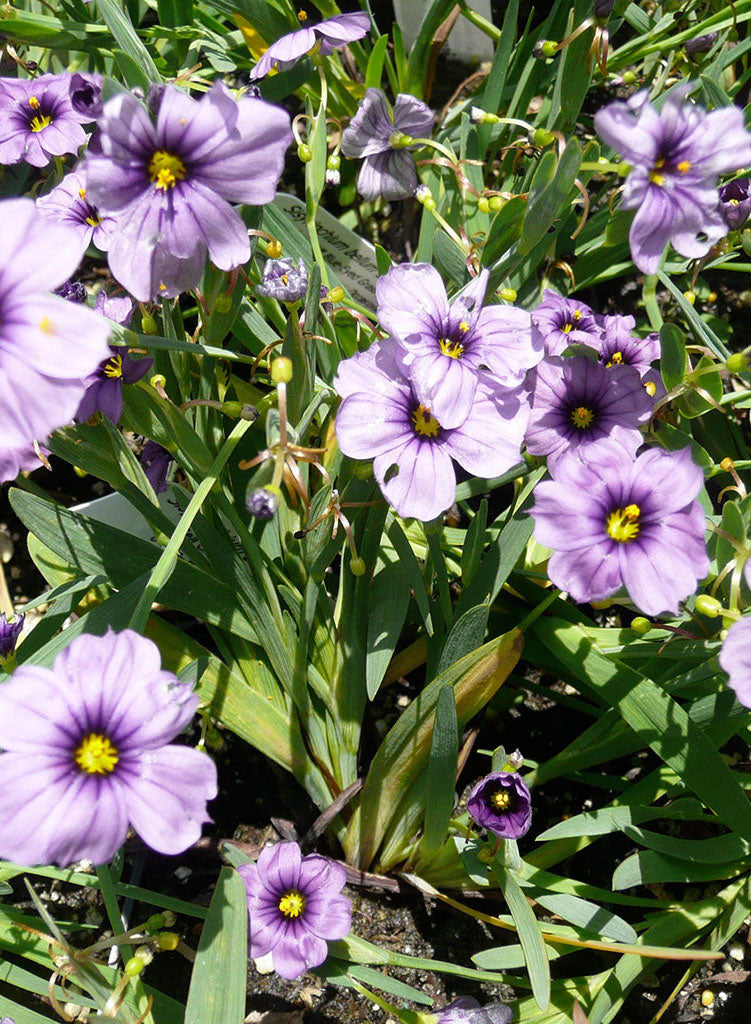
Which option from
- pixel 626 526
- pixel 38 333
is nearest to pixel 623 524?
pixel 626 526

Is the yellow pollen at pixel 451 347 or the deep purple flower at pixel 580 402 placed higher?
the deep purple flower at pixel 580 402

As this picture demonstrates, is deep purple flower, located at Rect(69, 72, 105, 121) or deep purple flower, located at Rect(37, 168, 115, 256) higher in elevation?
deep purple flower, located at Rect(69, 72, 105, 121)

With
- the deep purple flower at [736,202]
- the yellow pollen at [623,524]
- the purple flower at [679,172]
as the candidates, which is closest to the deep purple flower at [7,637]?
the yellow pollen at [623,524]

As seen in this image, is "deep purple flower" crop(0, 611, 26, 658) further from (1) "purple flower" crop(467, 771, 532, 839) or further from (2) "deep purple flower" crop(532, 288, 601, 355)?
(2) "deep purple flower" crop(532, 288, 601, 355)

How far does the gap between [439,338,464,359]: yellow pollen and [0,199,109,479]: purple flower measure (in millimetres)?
361

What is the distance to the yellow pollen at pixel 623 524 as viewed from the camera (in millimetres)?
826

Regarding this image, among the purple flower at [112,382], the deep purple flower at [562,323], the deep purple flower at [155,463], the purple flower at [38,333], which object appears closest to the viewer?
the purple flower at [38,333]

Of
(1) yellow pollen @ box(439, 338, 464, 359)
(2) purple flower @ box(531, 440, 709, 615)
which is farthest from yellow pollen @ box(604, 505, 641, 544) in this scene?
(1) yellow pollen @ box(439, 338, 464, 359)

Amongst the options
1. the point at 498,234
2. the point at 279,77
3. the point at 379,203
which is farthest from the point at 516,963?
the point at 379,203

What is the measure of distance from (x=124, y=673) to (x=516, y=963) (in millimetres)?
612

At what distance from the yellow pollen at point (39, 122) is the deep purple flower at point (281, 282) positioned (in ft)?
1.48

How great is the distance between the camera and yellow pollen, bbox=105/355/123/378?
2.96 feet

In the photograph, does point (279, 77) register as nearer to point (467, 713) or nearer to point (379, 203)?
point (379, 203)

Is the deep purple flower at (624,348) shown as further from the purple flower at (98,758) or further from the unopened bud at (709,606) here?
the purple flower at (98,758)
